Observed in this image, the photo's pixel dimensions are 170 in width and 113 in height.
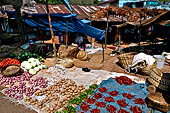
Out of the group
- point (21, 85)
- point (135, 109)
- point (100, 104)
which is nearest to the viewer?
point (135, 109)

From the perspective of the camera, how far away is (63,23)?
37.8 ft

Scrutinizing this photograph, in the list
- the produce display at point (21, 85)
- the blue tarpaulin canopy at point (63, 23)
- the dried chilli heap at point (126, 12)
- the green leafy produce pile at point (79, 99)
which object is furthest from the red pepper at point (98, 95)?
the dried chilli heap at point (126, 12)

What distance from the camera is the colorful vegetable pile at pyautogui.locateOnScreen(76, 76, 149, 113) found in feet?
15.5

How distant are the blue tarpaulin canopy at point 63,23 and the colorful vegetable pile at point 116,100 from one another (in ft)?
18.6

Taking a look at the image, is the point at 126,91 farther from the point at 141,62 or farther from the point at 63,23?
the point at 63,23

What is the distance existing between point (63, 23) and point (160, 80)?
8.61 meters

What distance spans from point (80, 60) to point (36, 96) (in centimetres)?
508

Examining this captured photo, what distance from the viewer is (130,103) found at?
16.5 ft

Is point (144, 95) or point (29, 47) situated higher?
point (29, 47)

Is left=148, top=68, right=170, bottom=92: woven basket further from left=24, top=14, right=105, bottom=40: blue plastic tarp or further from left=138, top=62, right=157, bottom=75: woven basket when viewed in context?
left=24, top=14, right=105, bottom=40: blue plastic tarp

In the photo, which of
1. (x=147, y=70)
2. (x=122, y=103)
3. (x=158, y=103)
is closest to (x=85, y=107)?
(x=122, y=103)

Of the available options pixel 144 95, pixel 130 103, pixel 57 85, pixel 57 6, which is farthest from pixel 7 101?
pixel 57 6

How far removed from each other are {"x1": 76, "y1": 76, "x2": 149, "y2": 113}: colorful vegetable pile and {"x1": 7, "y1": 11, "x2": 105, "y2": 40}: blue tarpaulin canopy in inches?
223

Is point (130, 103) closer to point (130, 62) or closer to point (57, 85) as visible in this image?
point (57, 85)
